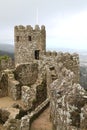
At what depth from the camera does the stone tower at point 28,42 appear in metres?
→ 44.2

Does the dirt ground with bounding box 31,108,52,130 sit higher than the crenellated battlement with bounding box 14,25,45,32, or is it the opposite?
the crenellated battlement with bounding box 14,25,45,32

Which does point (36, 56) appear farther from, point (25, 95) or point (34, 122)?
point (34, 122)

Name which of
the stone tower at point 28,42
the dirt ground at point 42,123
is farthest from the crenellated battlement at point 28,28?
the dirt ground at point 42,123

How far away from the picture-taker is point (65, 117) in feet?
53.0

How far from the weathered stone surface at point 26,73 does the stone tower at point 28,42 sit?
28.0 feet

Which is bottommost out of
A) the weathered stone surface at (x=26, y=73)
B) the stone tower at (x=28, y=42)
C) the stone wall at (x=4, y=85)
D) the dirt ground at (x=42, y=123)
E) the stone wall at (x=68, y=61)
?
the dirt ground at (x=42, y=123)

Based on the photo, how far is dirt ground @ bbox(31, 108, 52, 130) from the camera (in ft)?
66.3

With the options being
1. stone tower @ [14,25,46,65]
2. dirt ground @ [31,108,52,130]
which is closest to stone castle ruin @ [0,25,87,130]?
stone tower @ [14,25,46,65]

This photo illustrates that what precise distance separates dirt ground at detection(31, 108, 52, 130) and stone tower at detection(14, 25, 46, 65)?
847 inches

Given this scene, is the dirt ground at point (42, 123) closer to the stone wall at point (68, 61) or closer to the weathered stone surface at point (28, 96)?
the weathered stone surface at point (28, 96)

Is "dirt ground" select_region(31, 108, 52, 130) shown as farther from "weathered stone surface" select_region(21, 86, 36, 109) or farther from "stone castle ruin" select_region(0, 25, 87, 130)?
"weathered stone surface" select_region(21, 86, 36, 109)

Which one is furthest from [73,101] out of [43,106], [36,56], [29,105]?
[36,56]

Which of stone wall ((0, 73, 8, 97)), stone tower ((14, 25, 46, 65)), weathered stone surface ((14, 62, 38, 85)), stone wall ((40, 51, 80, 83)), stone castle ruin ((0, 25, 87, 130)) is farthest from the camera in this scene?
stone tower ((14, 25, 46, 65))

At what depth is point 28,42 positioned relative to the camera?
44.1 metres
